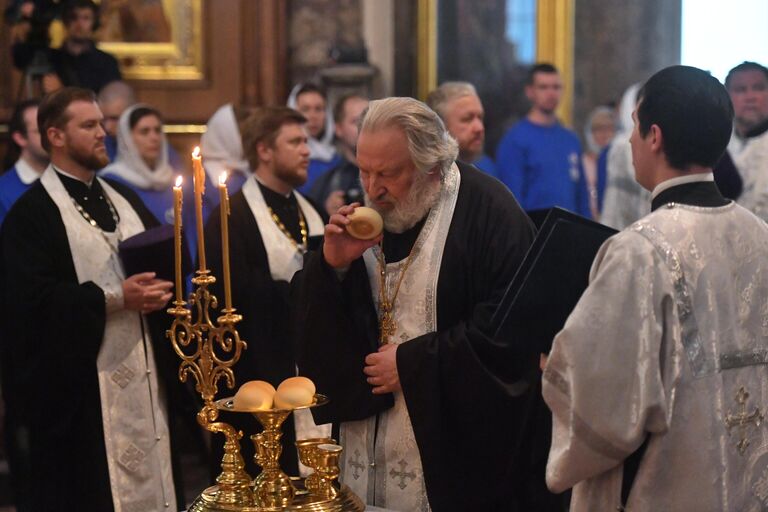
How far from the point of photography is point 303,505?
9.53 feet

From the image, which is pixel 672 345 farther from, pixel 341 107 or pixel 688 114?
pixel 341 107

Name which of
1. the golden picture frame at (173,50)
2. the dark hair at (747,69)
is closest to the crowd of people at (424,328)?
the dark hair at (747,69)

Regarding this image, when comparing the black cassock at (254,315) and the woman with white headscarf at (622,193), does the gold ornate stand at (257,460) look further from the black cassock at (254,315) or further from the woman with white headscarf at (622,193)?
the woman with white headscarf at (622,193)

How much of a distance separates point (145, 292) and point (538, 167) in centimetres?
392

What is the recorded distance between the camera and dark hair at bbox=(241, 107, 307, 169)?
5.50 m

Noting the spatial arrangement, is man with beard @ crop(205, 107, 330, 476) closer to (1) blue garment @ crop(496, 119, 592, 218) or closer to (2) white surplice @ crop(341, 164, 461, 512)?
(2) white surplice @ crop(341, 164, 461, 512)

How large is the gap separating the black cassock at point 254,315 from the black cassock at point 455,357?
148 centimetres

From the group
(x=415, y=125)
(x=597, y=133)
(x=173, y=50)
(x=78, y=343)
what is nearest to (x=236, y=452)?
(x=415, y=125)

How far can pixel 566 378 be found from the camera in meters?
2.74

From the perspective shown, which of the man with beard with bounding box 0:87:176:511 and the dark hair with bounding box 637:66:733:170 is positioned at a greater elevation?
the dark hair with bounding box 637:66:733:170

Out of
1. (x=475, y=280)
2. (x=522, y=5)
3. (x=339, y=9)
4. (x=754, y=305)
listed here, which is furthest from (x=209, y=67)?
(x=754, y=305)

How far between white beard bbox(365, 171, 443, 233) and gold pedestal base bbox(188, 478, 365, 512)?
2.76 feet

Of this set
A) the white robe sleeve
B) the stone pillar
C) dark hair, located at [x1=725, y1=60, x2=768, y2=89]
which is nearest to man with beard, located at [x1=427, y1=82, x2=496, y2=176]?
dark hair, located at [x1=725, y1=60, x2=768, y2=89]

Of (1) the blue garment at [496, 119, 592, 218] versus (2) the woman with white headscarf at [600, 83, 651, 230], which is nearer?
(2) the woman with white headscarf at [600, 83, 651, 230]
